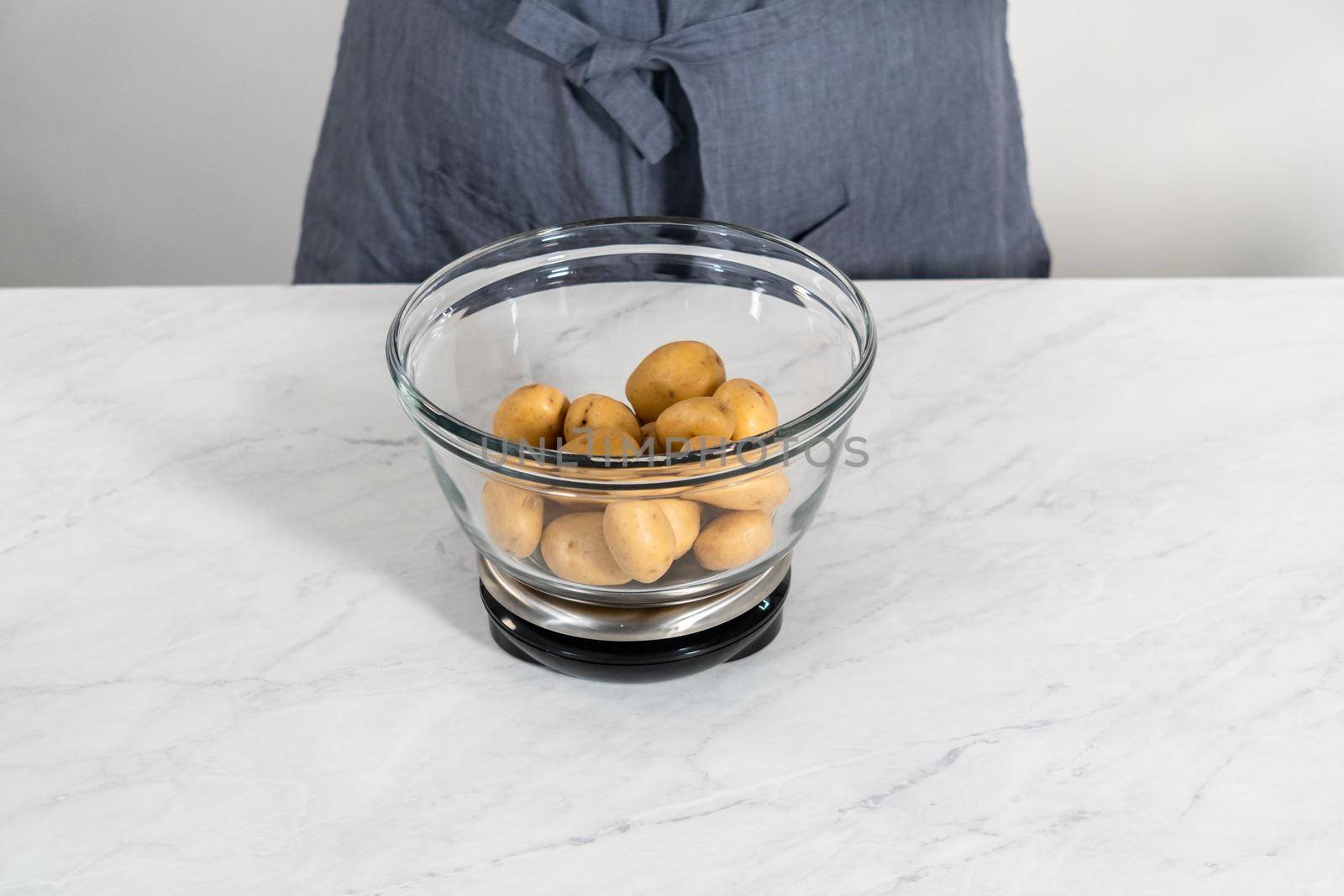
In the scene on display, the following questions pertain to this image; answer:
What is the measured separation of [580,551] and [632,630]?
0.19ft

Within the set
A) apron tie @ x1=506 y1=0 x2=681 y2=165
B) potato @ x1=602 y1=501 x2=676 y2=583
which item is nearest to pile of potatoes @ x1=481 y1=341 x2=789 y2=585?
potato @ x1=602 y1=501 x2=676 y2=583

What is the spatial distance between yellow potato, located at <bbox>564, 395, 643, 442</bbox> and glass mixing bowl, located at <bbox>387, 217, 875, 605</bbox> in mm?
46

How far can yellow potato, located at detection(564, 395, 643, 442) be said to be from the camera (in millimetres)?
566

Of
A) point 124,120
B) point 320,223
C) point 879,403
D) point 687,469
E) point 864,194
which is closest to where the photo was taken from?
point 687,469

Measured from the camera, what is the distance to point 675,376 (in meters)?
0.59

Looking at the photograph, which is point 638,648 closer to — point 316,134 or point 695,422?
point 695,422

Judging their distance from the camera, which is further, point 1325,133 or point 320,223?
point 1325,133

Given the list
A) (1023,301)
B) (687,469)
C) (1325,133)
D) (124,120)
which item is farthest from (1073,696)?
(124,120)

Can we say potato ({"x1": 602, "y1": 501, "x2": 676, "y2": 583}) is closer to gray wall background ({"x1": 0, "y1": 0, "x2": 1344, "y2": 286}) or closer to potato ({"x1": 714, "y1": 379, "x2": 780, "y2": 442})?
potato ({"x1": 714, "y1": 379, "x2": 780, "y2": 442})

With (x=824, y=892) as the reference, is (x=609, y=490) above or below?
above

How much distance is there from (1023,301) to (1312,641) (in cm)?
35

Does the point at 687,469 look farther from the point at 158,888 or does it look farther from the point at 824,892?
the point at 158,888

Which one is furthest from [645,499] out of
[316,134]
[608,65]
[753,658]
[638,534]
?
[316,134]

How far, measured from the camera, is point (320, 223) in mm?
1182
